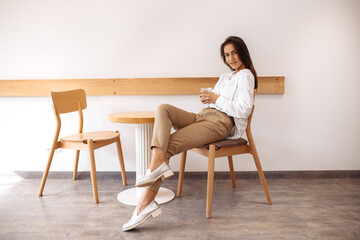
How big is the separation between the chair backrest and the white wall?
22cm

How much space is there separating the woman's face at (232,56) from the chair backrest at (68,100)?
1412 millimetres

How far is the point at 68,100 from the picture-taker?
2.60 m

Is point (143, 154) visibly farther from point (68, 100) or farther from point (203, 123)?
point (68, 100)

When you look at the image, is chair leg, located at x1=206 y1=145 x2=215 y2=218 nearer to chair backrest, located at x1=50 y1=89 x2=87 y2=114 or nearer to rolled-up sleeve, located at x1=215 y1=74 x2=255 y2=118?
rolled-up sleeve, located at x1=215 y1=74 x2=255 y2=118

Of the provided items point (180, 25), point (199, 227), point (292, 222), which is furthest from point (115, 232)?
point (180, 25)

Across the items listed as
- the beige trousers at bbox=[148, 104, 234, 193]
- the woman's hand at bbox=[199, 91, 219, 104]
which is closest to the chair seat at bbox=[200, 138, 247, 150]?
the beige trousers at bbox=[148, 104, 234, 193]

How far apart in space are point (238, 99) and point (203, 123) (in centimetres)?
33

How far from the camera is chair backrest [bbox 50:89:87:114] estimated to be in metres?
2.47

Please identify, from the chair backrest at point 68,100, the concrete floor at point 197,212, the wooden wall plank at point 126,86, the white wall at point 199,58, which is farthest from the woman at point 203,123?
the chair backrest at point 68,100

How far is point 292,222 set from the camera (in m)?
1.97

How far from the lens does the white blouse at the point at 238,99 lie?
2.17 meters

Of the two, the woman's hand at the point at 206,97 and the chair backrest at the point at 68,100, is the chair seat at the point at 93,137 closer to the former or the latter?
the chair backrest at the point at 68,100

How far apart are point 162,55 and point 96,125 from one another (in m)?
1.00

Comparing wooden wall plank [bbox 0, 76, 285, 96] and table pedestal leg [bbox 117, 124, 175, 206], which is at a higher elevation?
wooden wall plank [bbox 0, 76, 285, 96]
